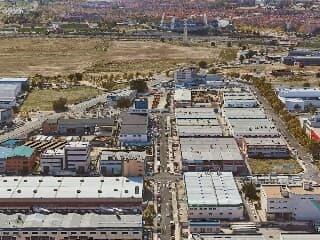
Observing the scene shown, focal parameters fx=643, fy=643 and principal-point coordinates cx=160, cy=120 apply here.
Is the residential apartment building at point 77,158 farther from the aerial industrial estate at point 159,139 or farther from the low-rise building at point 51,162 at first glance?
the low-rise building at point 51,162

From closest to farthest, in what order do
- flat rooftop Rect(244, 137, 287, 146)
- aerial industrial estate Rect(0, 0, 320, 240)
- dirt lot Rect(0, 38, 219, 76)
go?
aerial industrial estate Rect(0, 0, 320, 240) → flat rooftop Rect(244, 137, 287, 146) → dirt lot Rect(0, 38, 219, 76)

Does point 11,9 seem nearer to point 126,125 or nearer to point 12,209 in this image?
point 126,125

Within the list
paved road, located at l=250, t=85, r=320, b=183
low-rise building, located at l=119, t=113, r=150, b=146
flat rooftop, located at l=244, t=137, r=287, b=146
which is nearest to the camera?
paved road, located at l=250, t=85, r=320, b=183

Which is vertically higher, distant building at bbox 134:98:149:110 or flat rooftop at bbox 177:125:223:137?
distant building at bbox 134:98:149:110

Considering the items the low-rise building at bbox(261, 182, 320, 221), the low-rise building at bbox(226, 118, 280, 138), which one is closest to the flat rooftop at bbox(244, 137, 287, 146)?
the low-rise building at bbox(226, 118, 280, 138)

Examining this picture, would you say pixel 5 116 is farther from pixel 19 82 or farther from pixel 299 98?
pixel 299 98

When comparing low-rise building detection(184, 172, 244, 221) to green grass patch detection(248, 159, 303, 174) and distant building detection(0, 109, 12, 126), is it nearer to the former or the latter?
green grass patch detection(248, 159, 303, 174)
